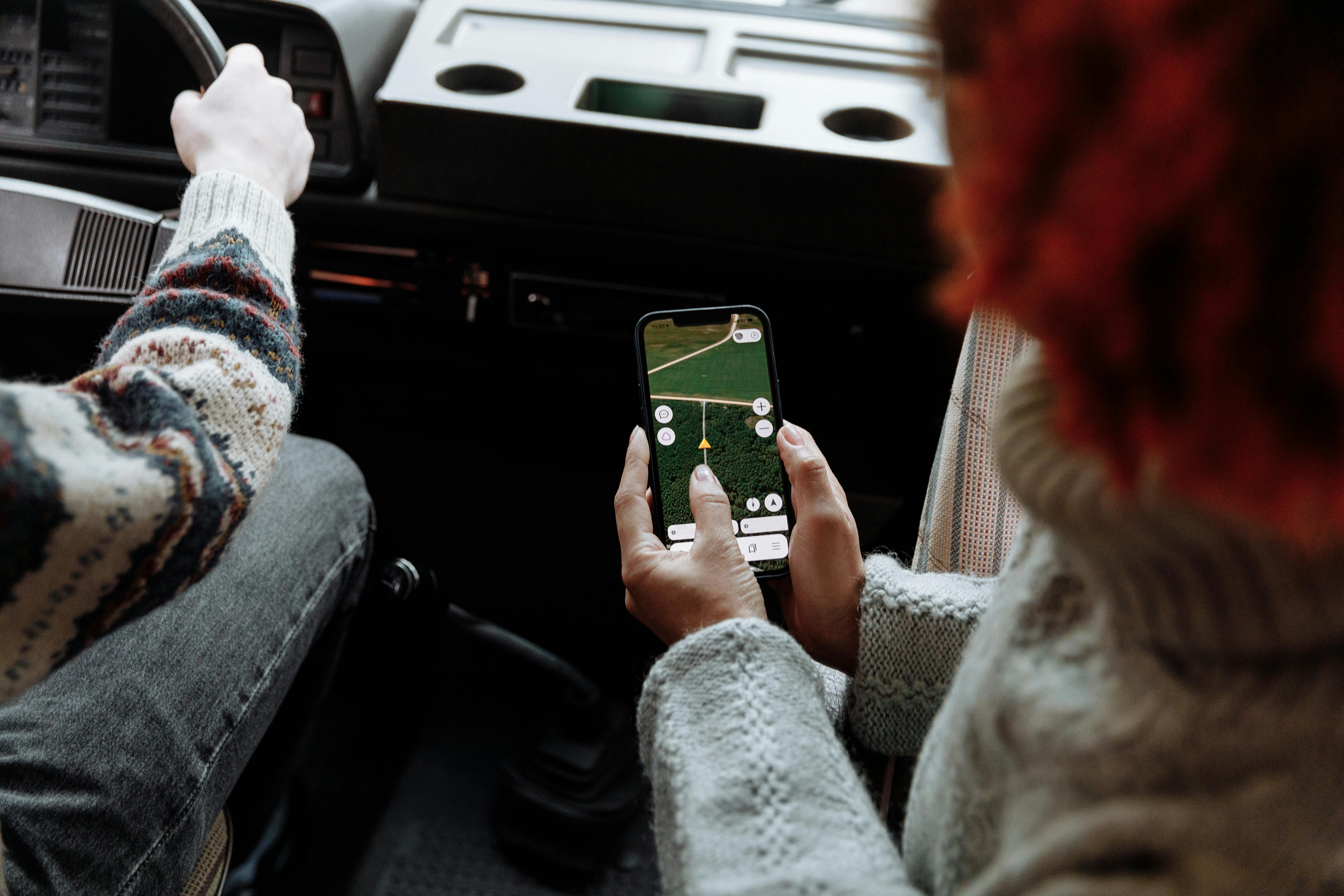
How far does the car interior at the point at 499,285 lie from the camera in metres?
0.75

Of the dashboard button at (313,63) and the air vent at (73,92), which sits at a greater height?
the dashboard button at (313,63)

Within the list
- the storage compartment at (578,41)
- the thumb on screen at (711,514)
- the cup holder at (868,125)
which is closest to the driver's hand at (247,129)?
the storage compartment at (578,41)

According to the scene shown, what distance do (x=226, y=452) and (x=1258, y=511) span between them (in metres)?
0.41

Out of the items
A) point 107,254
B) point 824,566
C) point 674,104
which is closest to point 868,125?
point 674,104

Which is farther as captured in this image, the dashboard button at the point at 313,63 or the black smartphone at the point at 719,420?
the dashboard button at the point at 313,63

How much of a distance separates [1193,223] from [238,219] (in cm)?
51

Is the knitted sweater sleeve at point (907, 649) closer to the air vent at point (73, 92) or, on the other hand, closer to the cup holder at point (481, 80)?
the cup holder at point (481, 80)

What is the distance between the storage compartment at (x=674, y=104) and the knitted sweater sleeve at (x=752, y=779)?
549mm

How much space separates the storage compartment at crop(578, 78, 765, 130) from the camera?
813mm

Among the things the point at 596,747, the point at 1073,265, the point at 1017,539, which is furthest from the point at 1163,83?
the point at 596,747

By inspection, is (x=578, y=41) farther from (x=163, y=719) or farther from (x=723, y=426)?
(x=163, y=719)

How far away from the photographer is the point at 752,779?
0.38 meters

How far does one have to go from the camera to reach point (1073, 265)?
0.19 meters

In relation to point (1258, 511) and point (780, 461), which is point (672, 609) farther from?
point (1258, 511)
